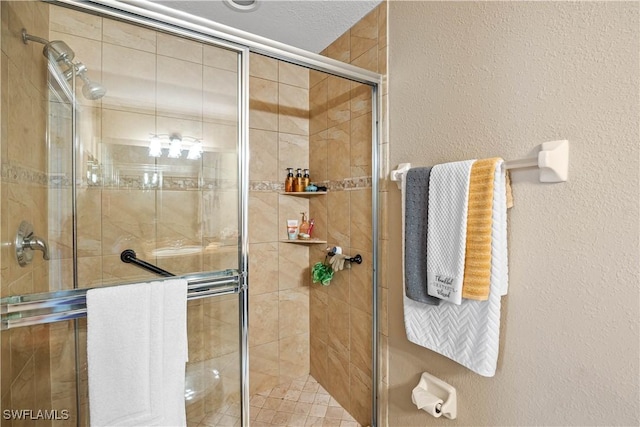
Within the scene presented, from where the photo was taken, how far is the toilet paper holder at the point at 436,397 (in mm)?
1162

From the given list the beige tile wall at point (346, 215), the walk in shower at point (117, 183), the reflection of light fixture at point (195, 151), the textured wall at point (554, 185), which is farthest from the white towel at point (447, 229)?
the reflection of light fixture at point (195, 151)

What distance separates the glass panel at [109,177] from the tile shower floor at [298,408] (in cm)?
74

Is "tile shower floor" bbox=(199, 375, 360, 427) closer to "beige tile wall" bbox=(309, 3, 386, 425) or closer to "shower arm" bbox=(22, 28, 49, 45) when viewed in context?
"beige tile wall" bbox=(309, 3, 386, 425)

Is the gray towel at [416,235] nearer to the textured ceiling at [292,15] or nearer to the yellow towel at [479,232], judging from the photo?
the yellow towel at [479,232]

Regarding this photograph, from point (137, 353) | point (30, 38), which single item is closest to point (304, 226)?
point (137, 353)

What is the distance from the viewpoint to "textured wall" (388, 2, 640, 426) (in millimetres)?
763

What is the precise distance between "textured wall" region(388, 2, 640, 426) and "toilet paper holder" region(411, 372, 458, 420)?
29 millimetres

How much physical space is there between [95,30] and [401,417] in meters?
1.90

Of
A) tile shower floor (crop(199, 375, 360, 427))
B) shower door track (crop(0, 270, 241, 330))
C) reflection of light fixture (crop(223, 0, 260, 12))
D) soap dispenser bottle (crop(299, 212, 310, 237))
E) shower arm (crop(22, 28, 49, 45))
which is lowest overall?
tile shower floor (crop(199, 375, 360, 427))

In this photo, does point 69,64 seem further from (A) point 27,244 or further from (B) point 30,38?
(A) point 27,244

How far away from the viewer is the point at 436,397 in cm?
121

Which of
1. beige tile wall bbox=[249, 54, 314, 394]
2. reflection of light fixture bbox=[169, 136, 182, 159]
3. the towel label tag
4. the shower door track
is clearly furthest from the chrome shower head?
the towel label tag

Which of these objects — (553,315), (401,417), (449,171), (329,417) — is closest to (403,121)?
(449,171)

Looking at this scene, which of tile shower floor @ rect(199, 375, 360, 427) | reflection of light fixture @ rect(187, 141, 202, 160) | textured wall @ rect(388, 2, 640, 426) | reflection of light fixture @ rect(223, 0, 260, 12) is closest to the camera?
textured wall @ rect(388, 2, 640, 426)
